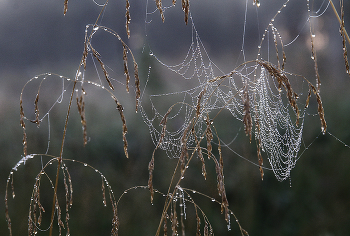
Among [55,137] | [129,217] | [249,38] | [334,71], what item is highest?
[249,38]

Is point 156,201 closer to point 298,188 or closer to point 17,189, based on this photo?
point 17,189

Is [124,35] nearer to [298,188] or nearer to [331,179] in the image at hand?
[298,188]

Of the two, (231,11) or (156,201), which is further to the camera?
(156,201)

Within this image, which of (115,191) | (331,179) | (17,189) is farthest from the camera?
(331,179)

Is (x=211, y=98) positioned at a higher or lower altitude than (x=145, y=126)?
higher

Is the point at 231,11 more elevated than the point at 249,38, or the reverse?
the point at 231,11

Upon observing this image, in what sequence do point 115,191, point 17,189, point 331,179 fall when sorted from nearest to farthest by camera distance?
point 17,189 < point 115,191 < point 331,179

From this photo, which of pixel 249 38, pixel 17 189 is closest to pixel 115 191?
pixel 17 189
